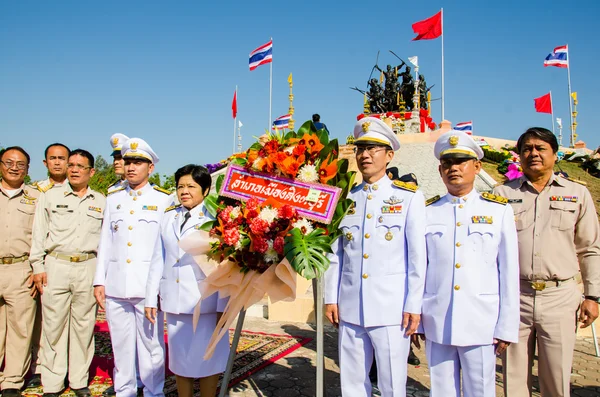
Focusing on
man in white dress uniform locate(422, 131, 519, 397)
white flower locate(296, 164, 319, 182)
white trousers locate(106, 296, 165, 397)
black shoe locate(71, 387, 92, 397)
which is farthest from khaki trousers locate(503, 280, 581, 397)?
black shoe locate(71, 387, 92, 397)

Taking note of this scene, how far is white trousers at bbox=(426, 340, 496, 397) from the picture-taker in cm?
251

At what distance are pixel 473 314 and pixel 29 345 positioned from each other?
3.70m

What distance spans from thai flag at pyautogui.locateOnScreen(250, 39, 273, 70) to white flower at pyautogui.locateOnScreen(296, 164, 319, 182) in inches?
703

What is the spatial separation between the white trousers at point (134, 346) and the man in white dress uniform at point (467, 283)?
201cm

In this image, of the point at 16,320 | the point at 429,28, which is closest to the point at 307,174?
the point at 16,320

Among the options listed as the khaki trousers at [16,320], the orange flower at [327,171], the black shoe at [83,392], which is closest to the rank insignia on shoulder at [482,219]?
the orange flower at [327,171]

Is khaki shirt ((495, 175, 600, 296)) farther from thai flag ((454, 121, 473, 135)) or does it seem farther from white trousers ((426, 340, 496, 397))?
thai flag ((454, 121, 473, 135))

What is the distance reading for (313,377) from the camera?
4.21m

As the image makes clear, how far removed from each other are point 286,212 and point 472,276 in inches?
44.6

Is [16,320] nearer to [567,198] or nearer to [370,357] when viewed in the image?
[370,357]

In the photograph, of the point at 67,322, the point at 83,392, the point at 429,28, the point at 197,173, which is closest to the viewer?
the point at 197,173

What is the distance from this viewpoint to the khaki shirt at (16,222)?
3902mm

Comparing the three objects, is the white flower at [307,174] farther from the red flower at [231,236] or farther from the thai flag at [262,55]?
the thai flag at [262,55]

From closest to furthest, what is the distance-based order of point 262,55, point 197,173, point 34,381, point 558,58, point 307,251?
1. point 307,251
2. point 197,173
3. point 34,381
4. point 262,55
5. point 558,58
